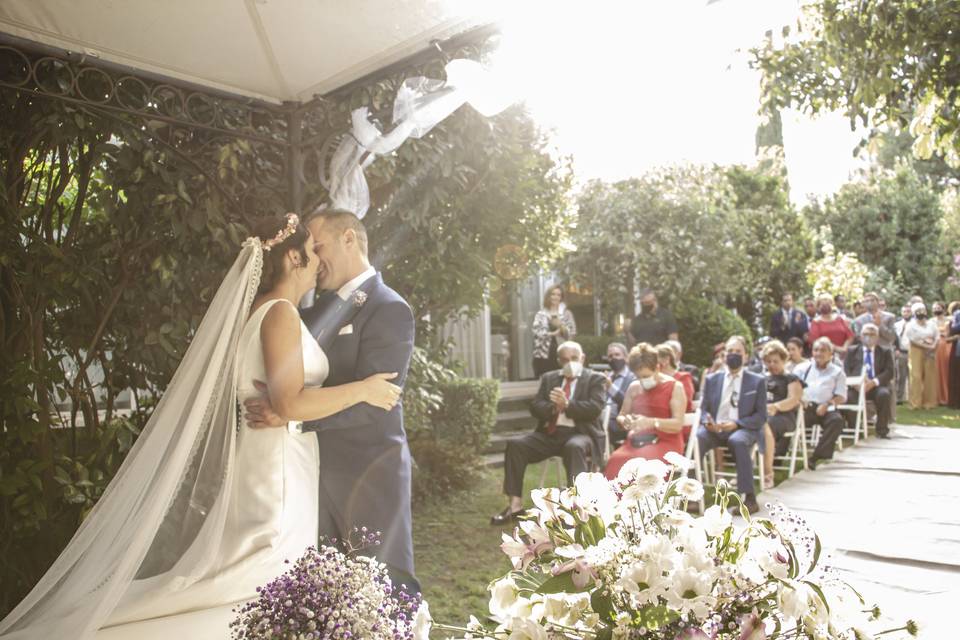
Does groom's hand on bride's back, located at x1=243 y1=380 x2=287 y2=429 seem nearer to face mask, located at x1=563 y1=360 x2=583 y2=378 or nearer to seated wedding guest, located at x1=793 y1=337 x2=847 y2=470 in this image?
face mask, located at x1=563 y1=360 x2=583 y2=378

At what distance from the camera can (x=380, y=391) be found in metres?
3.13

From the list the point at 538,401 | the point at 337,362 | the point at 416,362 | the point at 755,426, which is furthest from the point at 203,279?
the point at 755,426

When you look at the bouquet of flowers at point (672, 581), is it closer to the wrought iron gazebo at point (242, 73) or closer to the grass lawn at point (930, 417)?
the wrought iron gazebo at point (242, 73)

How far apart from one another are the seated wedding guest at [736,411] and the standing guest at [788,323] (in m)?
5.82

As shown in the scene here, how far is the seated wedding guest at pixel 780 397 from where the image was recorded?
8336mm

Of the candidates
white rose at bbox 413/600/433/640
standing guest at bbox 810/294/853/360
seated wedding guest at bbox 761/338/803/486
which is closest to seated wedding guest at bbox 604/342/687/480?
seated wedding guest at bbox 761/338/803/486

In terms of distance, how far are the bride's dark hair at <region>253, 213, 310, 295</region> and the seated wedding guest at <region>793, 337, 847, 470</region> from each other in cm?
717

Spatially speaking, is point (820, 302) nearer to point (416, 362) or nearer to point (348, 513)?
point (416, 362)

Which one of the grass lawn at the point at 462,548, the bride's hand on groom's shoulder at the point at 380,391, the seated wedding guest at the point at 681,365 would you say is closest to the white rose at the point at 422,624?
the bride's hand on groom's shoulder at the point at 380,391

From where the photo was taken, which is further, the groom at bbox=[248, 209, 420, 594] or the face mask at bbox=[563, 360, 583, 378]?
the face mask at bbox=[563, 360, 583, 378]

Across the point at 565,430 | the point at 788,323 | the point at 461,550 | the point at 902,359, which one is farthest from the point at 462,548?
the point at 902,359

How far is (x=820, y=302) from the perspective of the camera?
40.5 feet

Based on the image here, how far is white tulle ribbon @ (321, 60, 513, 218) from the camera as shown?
367 cm

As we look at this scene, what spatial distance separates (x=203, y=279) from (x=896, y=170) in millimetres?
28674
